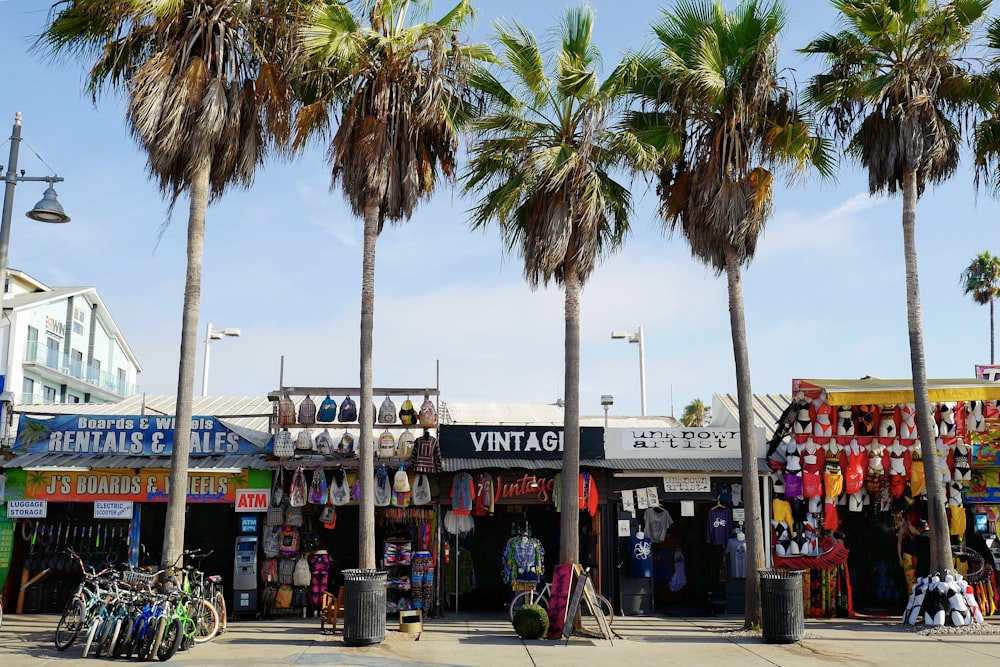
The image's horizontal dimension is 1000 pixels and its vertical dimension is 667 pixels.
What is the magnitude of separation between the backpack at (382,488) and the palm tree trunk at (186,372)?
12.5 feet

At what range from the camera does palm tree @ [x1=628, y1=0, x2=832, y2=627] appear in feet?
47.4

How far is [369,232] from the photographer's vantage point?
1468cm

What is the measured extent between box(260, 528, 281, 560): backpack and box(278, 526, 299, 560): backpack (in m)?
0.06

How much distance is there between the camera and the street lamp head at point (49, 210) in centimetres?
1388

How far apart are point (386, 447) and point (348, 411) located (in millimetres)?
1021

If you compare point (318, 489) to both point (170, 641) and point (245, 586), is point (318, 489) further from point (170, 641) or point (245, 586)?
point (170, 641)

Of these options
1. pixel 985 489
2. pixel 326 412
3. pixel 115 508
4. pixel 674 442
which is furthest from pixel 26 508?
pixel 985 489

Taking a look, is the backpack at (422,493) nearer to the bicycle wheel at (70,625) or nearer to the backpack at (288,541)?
the backpack at (288,541)

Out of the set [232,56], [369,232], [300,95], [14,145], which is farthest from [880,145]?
[14,145]

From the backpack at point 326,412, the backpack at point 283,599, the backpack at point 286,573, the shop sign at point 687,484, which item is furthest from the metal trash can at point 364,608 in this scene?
the shop sign at point 687,484

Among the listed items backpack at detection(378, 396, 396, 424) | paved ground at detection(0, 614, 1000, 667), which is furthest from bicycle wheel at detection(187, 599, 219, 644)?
backpack at detection(378, 396, 396, 424)

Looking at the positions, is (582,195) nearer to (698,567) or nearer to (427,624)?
(427,624)

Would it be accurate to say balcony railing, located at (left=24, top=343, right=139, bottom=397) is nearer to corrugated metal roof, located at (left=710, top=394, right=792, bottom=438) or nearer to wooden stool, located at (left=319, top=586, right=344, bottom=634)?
wooden stool, located at (left=319, top=586, right=344, bottom=634)

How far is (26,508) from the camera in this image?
53.3 ft
